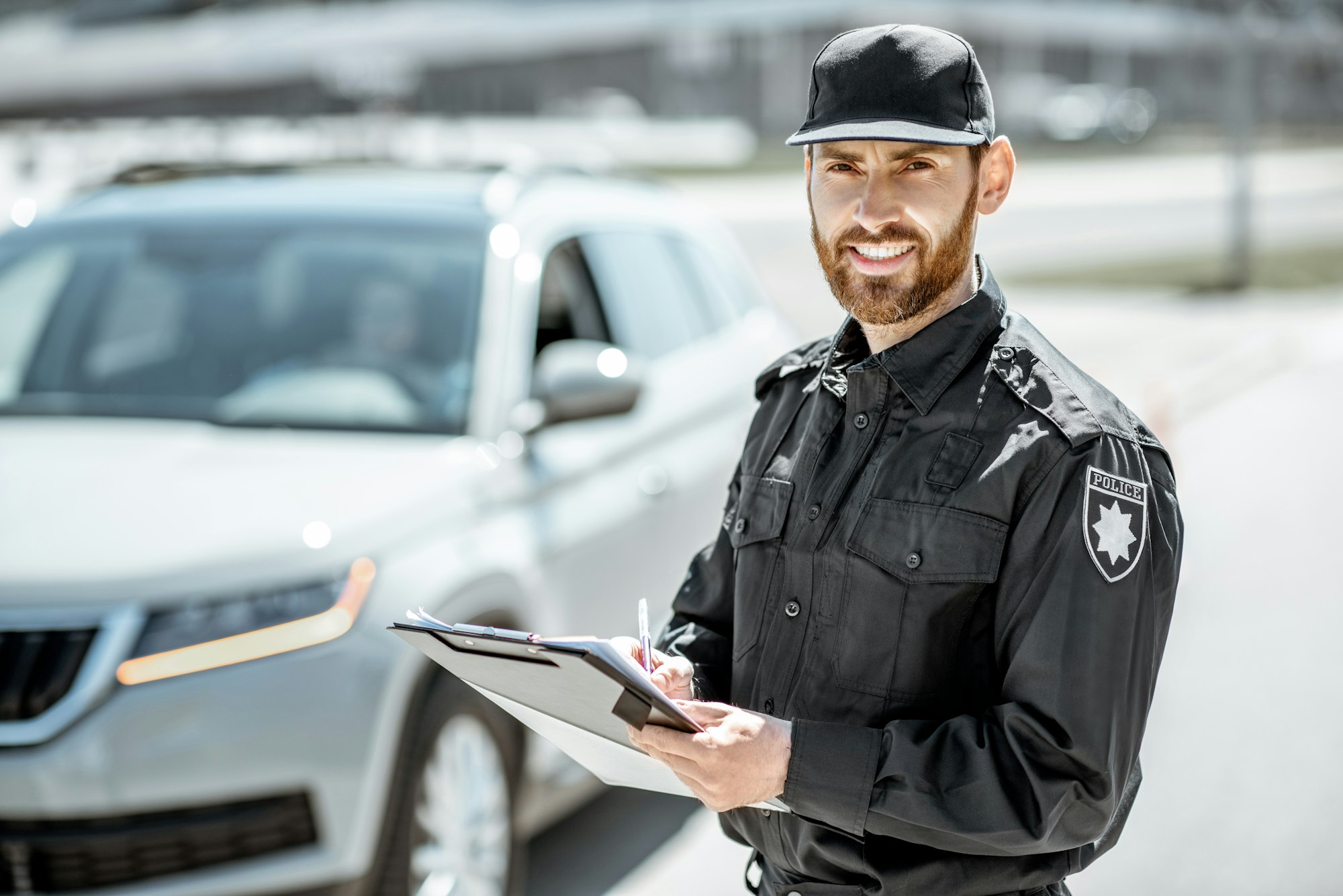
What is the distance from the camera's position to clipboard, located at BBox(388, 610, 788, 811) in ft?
5.54

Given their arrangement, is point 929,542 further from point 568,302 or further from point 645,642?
point 568,302

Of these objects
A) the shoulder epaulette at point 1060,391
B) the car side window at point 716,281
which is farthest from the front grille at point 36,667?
the car side window at point 716,281

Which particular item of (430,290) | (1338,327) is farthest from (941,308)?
(1338,327)

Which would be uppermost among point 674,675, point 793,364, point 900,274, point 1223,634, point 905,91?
point 905,91

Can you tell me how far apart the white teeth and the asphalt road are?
2.84m

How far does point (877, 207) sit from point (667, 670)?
675mm

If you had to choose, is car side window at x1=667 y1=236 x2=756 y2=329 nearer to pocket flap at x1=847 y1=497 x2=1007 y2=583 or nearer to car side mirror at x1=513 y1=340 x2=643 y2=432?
car side mirror at x1=513 y1=340 x2=643 y2=432

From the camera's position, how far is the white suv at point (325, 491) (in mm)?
3168

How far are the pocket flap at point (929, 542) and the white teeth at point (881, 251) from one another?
0.30 m

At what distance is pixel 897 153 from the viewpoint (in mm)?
1858

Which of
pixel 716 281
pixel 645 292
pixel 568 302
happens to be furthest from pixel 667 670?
pixel 716 281

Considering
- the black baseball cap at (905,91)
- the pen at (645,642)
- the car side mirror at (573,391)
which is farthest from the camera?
the car side mirror at (573,391)

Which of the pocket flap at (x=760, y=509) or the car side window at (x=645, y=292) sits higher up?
the pocket flap at (x=760, y=509)

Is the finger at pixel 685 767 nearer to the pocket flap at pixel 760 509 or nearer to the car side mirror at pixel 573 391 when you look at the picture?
the pocket flap at pixel 760 509
